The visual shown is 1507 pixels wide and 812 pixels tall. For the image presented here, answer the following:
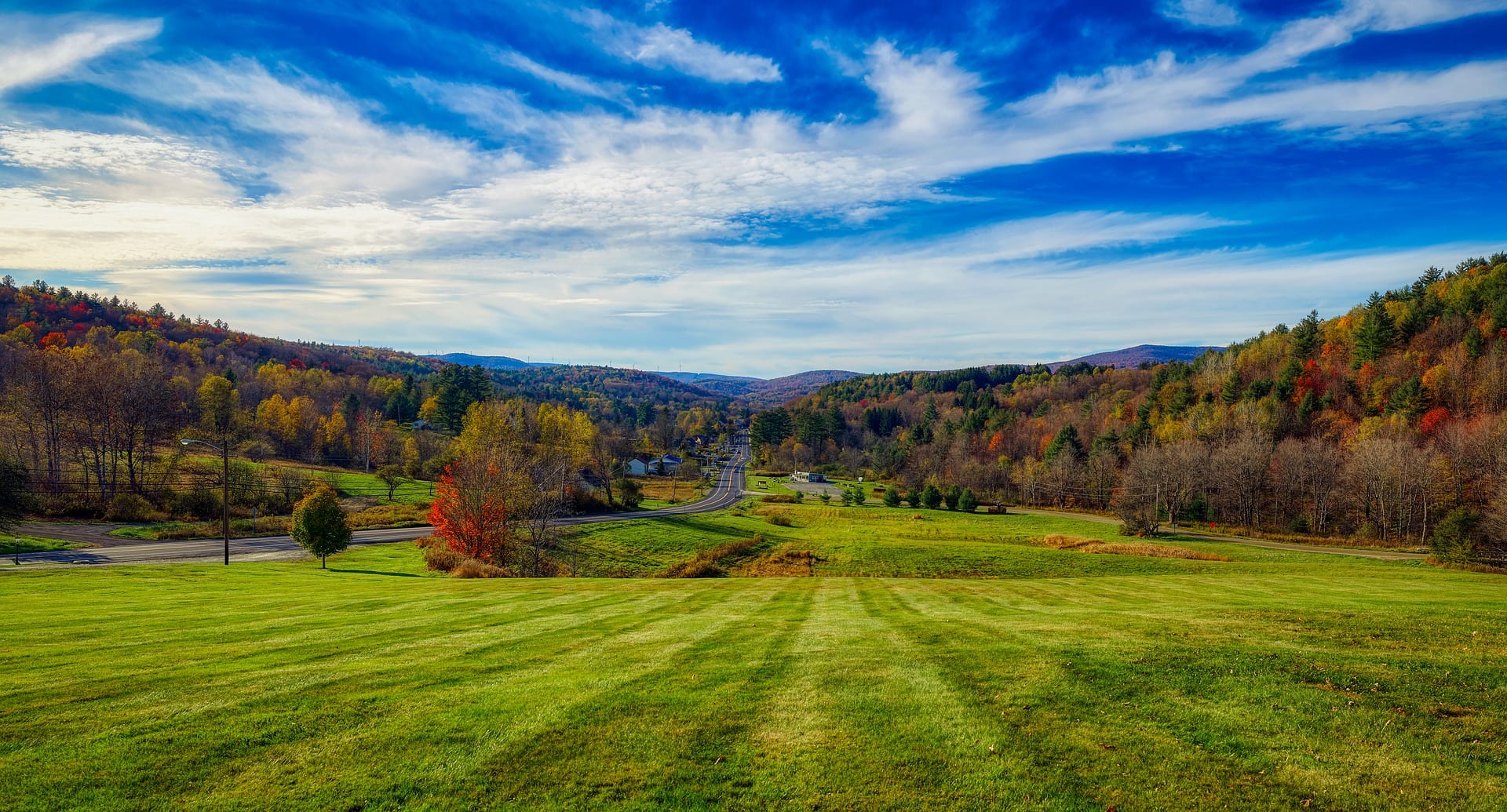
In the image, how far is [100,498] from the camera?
55812mm

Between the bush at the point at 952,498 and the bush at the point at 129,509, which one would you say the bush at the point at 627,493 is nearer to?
the bush at the point at 129,509

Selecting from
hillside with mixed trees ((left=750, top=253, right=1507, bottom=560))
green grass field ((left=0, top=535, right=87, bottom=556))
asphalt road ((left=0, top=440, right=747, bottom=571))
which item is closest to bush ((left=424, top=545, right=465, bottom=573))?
asphalt road ((left=0, top=440, right=747, bottom=571))

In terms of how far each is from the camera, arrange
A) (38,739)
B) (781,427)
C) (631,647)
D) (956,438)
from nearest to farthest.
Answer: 1. (38,739)
2. (631,647)
3. (956,438)
4. (781,427)

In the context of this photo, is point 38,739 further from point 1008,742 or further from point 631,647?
point 1008,742

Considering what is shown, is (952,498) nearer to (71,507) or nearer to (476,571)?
(476,571)

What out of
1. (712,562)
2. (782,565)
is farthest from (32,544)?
(782,565)

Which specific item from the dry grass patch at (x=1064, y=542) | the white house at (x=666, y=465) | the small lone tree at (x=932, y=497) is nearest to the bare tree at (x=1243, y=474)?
the dry grass patch at (x=1064, y=542)

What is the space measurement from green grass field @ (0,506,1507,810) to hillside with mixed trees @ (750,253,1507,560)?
160 feet

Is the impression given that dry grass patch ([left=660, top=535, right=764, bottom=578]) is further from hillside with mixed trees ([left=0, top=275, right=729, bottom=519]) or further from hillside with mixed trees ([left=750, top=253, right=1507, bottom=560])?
hillside with mixed trees ([left=750, top=253, right=1507, bottom=560])

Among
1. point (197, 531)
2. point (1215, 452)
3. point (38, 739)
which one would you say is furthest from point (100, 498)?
point (1215, 452)

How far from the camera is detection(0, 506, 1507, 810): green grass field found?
6.84 metres

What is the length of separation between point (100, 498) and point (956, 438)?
12984 centimetres

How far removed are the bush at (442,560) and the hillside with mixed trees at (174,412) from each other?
29.1m

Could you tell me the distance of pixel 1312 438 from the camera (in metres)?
77.6
